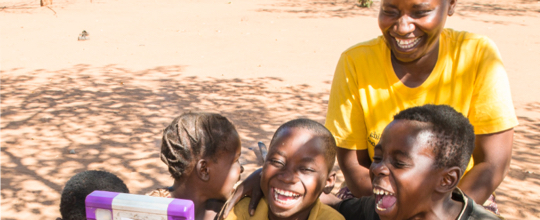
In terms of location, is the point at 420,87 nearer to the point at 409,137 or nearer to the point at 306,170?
the point at 409,137

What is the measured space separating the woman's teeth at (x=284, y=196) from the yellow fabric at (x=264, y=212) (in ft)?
0.48

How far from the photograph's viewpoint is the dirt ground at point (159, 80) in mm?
4461

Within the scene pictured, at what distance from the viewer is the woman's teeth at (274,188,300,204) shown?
2180 mm

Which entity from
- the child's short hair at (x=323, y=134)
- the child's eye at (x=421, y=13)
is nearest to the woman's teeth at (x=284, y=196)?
the child's short hair at (x=323, y=134)

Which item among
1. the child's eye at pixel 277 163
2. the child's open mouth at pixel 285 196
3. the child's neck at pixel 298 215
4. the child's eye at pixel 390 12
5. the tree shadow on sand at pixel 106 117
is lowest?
the tree shadow on sand at pixel 106 117

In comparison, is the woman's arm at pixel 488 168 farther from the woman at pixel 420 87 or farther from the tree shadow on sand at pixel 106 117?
the tree shadow on sand at pixel 106 117

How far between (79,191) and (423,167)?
145cm

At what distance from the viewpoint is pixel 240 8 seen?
15539 mm

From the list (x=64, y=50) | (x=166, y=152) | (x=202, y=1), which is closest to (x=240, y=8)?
(x=202, y=1)

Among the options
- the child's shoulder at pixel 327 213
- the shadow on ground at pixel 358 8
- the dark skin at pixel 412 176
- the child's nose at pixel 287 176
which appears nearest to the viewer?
the dark skin at pixel 412 176

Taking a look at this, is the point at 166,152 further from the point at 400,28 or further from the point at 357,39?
the point at 357,39

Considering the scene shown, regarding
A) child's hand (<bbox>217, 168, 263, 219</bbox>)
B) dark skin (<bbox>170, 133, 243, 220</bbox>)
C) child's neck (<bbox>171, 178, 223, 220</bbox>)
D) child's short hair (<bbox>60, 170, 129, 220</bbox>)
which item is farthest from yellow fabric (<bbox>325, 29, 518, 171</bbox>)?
child's short hair (<bbox>60, 170, 129, 220</bbox>)

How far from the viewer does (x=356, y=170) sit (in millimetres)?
2430

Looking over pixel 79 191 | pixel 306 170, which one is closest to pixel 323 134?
pixel 306 170
